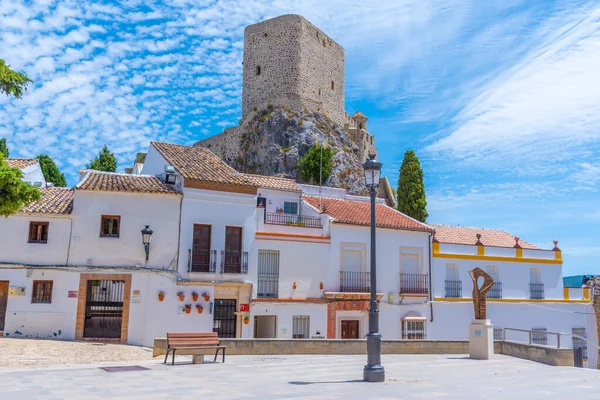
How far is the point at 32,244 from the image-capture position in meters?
21.2

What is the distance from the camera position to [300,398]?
9828mm

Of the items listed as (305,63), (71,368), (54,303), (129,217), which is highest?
(305,63)

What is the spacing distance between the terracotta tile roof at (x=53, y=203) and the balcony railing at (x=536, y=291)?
25.0 meters

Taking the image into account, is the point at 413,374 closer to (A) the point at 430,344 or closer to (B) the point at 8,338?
(A) the point at 430,344

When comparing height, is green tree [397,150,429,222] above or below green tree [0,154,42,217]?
above

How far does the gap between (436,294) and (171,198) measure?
14693mm

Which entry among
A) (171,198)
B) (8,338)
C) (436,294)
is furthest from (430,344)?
(8,338)

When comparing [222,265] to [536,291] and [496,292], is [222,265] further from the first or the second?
[536,291]

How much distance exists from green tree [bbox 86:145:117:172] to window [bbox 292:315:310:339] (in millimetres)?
33945

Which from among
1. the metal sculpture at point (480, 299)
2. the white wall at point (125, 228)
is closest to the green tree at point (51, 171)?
the white wall at point (125, 228)

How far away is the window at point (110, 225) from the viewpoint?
866 inches

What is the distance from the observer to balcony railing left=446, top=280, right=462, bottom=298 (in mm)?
29422

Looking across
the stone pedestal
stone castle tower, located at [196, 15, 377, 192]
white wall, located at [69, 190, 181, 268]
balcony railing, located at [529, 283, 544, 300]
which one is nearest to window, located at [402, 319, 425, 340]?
balcony railing, located at [529, 283, 544, 300]

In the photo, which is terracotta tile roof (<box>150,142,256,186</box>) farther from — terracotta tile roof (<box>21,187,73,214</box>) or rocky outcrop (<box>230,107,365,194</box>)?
rocky outcrop (<box>230,107,365,194</box>)
